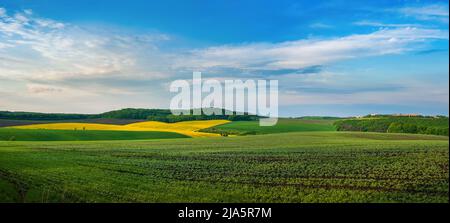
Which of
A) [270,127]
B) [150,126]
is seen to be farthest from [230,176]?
[150,126]

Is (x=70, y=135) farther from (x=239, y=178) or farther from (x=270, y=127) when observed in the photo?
(x=239, y=178)

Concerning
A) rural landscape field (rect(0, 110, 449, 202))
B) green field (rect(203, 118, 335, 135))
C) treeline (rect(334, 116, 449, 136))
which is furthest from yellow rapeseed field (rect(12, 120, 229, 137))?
rural landscape field (rect(0, 110, 449, 202))

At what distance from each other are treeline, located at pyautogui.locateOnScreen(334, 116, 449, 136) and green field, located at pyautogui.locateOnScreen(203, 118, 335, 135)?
3.72m

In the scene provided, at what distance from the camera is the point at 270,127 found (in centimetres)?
4416

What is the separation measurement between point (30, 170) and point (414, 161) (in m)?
16.5

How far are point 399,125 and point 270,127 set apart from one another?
16.2 metres

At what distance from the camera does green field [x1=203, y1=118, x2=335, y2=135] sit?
41125mm

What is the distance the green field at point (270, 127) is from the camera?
41.1 meters

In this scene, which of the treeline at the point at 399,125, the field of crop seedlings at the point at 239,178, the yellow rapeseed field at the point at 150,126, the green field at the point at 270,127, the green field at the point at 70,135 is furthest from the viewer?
the yellow rapeseed field at the point at 150,126

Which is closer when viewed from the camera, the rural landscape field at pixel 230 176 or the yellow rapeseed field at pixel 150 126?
the rural landscape field at pixel 230 176

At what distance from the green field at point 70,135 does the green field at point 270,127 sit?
555cm

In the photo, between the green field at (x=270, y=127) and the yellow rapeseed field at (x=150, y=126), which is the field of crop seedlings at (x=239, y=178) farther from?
the yellow rapeseed field at (x=150, y=126)

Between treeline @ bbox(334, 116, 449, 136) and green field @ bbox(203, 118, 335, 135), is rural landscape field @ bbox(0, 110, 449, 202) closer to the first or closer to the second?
treeline @ bbox(334, 116, 449, 136)

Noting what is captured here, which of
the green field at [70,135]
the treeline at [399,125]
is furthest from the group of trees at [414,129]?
the green field at [70,135]
